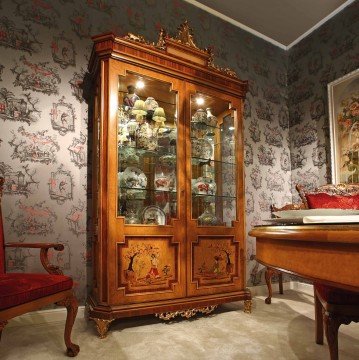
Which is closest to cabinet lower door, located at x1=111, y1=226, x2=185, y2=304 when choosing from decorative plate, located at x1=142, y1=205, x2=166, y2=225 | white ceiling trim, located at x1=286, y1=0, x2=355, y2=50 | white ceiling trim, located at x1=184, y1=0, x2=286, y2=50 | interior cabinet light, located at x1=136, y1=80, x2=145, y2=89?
decorative plate, located at x1=142, y1=205, x2=166, y2=225

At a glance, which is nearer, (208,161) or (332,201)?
(332,201)

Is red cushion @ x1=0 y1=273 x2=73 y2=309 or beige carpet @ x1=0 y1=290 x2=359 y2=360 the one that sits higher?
red cushion @ x1=0 y1=273 x2=73 y2=309

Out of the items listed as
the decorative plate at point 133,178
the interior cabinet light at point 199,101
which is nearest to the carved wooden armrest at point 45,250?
the decorative plate at point 133,178

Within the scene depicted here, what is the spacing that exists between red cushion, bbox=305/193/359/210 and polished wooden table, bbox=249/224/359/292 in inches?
49.8

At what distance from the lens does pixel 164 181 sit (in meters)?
2.46

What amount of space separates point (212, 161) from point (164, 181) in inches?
20.8

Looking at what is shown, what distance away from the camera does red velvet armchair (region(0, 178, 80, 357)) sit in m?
1.38

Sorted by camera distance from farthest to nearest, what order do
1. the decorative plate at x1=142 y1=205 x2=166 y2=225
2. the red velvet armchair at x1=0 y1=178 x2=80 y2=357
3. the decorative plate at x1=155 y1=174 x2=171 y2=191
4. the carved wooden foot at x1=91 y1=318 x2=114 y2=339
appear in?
1. the decorative plate at x1=155 y1=174 x2=171 y2=191
2. the decorative plate at x1=142 y1=205 x2=166 y2=225
3. the carved wooden foot at x1=91 y1=318 x2=114 y2=339
4. the red velvet armchair at x1=0 y1=178 x2=80 y2=357

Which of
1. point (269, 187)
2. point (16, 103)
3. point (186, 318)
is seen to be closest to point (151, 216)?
point (186, 318)

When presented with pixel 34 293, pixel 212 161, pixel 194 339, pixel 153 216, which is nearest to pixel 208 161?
pixel 212 161

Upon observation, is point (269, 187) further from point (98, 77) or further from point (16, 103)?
point (16, 103)

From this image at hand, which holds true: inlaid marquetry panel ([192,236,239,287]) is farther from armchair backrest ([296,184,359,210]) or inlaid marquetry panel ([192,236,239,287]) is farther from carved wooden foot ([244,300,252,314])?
armchair backrest ([296,184,359,210])

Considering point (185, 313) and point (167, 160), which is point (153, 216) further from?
point (185, 313)

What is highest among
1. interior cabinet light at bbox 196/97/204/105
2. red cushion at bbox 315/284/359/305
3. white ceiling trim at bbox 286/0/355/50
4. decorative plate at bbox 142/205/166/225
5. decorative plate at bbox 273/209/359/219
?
white ceiling trim at bbox 286/0/355/50
